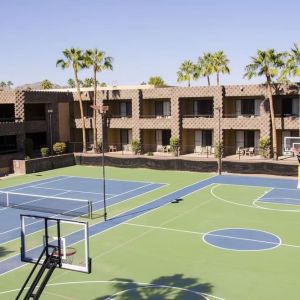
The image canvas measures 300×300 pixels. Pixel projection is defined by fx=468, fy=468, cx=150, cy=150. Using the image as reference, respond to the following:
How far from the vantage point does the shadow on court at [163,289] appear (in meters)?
18.5

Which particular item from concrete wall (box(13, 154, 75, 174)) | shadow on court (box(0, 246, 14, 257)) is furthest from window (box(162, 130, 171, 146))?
shadow on court (box(0, 246, 14, 257))

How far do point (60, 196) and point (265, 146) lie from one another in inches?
959

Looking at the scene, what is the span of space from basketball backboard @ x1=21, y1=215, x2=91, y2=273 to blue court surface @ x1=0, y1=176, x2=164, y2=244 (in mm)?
962

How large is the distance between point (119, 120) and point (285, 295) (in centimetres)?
4613

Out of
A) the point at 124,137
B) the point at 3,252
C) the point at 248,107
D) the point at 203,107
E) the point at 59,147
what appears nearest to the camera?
the point at 3,252

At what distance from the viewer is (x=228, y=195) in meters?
37.6

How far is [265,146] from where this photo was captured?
51812mm

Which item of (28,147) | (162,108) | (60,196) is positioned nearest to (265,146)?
(162,108)

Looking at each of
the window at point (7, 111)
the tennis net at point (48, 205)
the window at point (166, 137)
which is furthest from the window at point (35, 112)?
the tennis net at point (48, 205)

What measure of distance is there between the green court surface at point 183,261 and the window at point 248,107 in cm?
2246

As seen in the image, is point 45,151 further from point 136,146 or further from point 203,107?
point 203,107

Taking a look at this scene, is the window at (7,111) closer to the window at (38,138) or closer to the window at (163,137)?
the window at (38,138)

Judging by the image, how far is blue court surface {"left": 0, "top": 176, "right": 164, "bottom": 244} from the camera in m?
31.5

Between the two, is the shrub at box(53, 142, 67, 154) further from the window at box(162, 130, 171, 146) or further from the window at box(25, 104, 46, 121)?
the window at box(162, 130, 171, 146)
